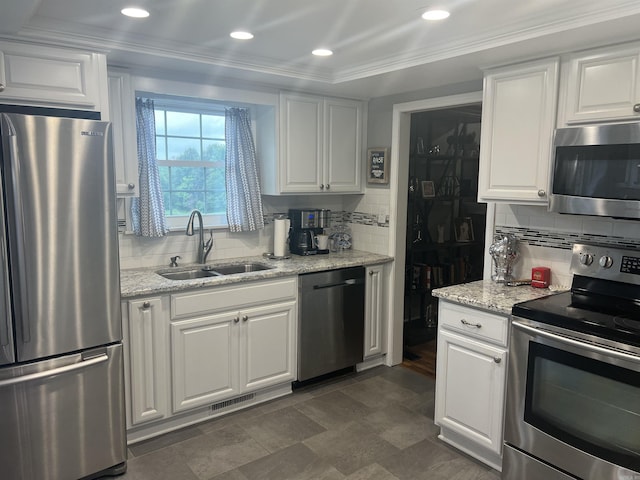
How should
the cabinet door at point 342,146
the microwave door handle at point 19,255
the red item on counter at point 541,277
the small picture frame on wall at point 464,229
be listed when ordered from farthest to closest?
the small picture frame on wall at point 464,229 < the cabinet door at point 342,146 < the red item on counter at point 541,277 < the microwave door handle at point 19,255

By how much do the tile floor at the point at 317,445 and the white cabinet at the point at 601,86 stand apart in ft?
6.28

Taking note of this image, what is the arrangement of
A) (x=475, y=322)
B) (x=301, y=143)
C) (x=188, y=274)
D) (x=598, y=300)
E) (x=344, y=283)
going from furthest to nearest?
(x=301, y=143) → (x=344, y=283) → (x=188, y=274) → (x=475, y=322) → (x=598, y=300)

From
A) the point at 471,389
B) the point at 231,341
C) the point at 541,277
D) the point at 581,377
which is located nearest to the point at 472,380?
the point at 471,389

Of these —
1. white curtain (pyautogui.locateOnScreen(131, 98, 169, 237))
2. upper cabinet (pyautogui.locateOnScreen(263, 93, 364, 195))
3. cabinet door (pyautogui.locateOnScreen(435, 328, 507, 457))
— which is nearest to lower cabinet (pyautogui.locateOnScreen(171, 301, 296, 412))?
white curtain (pyautogui.locateOnScreen(131, 98, 169, 237))

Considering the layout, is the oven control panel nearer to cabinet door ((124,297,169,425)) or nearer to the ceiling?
the ceiling

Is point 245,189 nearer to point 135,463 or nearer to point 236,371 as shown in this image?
point 236,371

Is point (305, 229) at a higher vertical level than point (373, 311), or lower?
higher

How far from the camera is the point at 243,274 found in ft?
10.5

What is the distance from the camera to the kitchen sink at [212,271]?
338cm

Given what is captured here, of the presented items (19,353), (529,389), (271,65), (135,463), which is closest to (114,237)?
(19,353)

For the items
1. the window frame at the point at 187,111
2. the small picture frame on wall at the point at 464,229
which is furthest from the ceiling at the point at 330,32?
the small picture frame on wall at the point at 464,229

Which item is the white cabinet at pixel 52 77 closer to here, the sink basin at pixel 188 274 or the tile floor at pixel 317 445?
the sink basin at pixel 188 274

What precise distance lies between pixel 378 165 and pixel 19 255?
2.67 meters

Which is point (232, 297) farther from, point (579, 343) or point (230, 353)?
point (579, 343)
